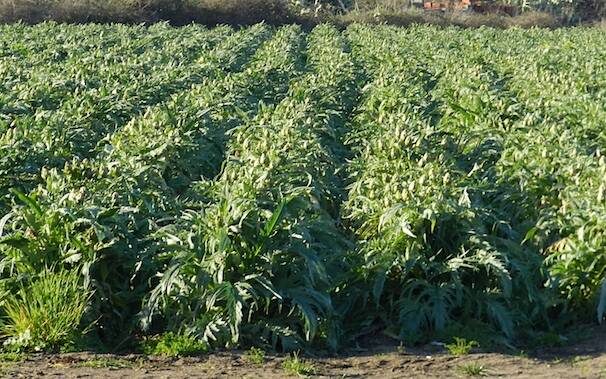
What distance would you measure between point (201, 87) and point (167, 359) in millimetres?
7666

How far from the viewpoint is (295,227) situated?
5941mm

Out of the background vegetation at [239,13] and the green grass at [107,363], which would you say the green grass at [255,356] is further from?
the background vegetation at [239,13]

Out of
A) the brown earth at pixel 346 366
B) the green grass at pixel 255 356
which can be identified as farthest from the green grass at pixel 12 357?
the green grass at pixel 255 356

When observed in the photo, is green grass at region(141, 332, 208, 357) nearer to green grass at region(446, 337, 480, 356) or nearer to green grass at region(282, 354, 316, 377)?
green grass at region(282, 354, 316, 377)

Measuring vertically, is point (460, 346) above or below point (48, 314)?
below

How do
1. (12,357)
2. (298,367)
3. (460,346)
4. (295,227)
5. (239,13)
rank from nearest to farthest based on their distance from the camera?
(298,367), (12,357), (460,346), (295,227), (239,13)

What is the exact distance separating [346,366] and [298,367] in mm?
329

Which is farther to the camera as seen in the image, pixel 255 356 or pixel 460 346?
pixel 460 346

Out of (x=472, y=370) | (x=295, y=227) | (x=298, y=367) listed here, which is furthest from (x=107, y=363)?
(x=472, y=370)

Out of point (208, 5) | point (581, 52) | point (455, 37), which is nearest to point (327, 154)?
point (581, 52)

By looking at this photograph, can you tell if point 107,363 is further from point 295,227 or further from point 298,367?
point 295,227

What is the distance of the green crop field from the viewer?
568cm

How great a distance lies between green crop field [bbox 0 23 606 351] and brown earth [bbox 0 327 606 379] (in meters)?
0.20

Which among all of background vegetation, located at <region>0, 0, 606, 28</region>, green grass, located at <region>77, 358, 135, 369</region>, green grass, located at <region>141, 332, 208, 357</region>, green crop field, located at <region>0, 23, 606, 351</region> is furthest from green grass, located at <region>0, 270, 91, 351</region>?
background vegetation, located at <region>0, 0, 606, 28</region>
